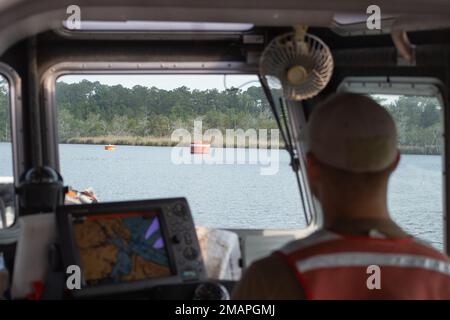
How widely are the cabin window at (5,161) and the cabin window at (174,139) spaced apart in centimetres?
38

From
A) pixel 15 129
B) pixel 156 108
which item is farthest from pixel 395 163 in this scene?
pixel 15 129

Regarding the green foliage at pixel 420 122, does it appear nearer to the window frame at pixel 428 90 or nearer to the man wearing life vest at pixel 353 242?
the window frame at pixel 428 90

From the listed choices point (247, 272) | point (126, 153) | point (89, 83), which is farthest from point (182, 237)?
point (89, 83)

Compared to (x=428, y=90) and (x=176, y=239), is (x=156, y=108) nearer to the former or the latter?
(x=428, y=90)

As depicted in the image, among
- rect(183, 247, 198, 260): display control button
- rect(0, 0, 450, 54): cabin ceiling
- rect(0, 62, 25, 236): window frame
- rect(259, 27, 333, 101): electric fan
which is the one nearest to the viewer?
rect(0, 0, 450, 54): cabin ceiling

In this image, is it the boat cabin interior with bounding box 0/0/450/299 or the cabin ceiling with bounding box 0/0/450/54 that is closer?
the cabin ceiling with bounding box 0/0/450/54

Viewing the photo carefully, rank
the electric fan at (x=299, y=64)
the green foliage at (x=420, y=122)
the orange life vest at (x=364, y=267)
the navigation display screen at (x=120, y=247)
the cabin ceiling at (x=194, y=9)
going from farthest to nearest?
the green foliage at (x=420, y=122) < the electric fan at (x=299, y=64) < the navigation display screen at (x=120, y=247) < the cabin ceiling at (x=194, y=9) < the orange life vest at (x=364, y=267)

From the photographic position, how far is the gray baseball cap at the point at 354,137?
1.28m

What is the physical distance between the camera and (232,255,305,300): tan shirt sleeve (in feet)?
4.08

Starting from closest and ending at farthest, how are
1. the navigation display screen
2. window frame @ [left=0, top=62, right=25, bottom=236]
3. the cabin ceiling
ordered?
the cabin ceiling → the navigation display screen → window frame @ [left=0, top=62, right=25, bottom=236]

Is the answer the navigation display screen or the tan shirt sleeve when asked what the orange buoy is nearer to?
the navigation display screen

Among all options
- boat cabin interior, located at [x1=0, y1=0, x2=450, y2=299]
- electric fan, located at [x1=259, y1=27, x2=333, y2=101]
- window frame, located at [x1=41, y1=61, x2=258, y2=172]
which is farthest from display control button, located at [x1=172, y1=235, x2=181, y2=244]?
window frame, located at [x1=41, y1=61, x2=258, y2=172]

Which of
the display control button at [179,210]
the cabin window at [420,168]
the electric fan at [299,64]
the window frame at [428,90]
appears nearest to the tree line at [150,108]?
the window frame at [428,90]

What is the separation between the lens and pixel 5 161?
14.9 feet
